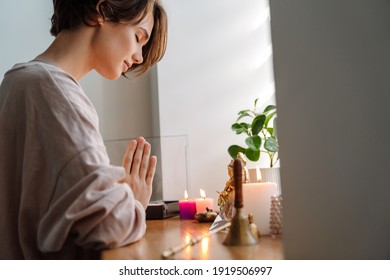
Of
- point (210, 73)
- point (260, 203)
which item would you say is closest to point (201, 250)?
point (260, 203)

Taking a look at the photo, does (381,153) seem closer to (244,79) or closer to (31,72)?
(31,72)

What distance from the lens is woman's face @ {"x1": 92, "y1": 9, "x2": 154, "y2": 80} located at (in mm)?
883

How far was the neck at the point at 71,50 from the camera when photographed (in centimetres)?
87

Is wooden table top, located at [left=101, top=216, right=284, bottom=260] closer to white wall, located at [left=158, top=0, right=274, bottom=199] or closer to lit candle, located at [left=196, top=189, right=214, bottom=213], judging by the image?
lit candle, located at [left=196, top=189, right=214, bottom=213]

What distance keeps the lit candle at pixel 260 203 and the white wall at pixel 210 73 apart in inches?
28.0

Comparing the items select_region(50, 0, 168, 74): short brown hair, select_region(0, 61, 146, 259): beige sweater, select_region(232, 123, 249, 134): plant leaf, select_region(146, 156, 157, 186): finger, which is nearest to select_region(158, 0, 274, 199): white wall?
select_region(232, 123, 249, 134): plant leaf

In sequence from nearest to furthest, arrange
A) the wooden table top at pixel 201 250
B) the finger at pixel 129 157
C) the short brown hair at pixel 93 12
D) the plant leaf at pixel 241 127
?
1. the wooden table top at pixel 201 250
2. the short brown hair at pixel 93 12
3. the finger at pixel 129 157
4. the plant leaf at pixel 241 127

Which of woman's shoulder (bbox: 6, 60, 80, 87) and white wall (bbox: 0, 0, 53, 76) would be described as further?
white wall (bbox: 0, 0, 53, 76)

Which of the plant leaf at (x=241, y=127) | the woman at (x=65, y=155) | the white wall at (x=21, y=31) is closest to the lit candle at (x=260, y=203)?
the woman at (x=65, y=155)

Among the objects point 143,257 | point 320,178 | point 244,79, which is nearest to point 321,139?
point 320,178

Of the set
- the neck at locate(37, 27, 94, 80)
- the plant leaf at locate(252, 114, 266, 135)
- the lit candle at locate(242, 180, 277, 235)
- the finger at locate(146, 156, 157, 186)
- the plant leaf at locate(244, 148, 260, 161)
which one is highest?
the neck at locate(37, 27, 94, 80)

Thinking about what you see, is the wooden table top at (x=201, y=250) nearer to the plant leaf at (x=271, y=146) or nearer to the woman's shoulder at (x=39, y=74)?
the woman's shoulder at (x=39, y=74)

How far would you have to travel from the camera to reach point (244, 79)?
5.16ft
